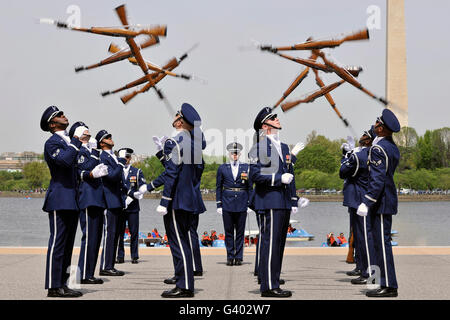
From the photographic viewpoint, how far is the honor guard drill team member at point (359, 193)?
30.9ft

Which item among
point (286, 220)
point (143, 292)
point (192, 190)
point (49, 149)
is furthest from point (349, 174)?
point (49, 149)

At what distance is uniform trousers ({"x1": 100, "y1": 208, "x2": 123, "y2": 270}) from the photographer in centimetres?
1021

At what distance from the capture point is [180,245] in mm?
7910

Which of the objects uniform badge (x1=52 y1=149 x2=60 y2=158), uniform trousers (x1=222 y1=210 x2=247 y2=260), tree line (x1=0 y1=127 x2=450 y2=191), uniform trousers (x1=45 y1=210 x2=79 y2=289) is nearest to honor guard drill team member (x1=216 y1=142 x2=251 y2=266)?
uniform trousers (x1=222 y1=210 x2=247 y2=260)

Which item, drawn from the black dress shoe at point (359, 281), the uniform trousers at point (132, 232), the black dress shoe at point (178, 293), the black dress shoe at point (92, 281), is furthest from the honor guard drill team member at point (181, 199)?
the uniform trousers at point (132, 232)

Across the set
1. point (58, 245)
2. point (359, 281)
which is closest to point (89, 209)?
point (58, 245)

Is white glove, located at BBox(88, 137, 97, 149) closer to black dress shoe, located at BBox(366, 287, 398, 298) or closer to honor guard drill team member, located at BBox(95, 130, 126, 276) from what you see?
honor guard drill team member, located at BBox(95, 130, 126, 276)

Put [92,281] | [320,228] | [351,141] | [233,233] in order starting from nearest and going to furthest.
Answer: [92,281]
[351,141]
[233,233]
[320,228]

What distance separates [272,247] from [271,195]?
24.2 inches

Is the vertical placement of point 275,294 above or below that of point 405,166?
below

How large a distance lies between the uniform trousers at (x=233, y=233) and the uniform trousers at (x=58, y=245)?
4.32m

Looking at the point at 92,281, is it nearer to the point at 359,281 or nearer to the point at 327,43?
the point at 359,281

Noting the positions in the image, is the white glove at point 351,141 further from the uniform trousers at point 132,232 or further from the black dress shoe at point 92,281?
the black dress shoe at point 92,281

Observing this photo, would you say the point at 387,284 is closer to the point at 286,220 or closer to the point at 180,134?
the point at 286,220
